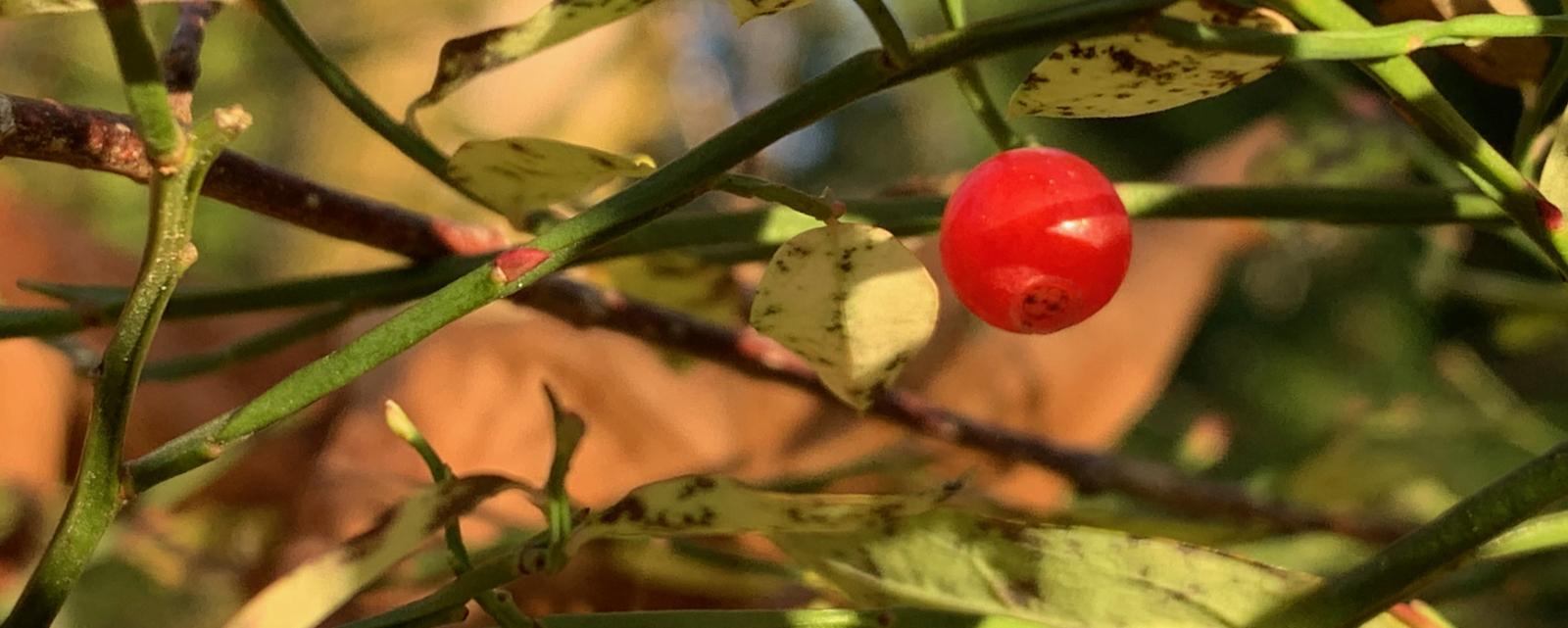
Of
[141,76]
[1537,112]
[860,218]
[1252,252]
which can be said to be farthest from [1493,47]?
[1252,252]

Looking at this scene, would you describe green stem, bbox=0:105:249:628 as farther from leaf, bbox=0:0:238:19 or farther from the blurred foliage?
the blurred foliage

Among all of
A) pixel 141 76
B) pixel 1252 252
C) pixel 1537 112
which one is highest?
pixel 141 76

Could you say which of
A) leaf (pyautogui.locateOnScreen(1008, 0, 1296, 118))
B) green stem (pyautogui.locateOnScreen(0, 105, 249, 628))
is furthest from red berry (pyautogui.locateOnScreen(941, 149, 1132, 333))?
green stem (pyautogui.locateOnScreen(0, 105, 249, 628))

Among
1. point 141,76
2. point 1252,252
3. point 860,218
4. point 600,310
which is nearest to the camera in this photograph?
point 141,76

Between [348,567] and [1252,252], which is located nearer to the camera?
[348,567]

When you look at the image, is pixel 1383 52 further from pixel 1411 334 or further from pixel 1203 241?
pixel 1411 334

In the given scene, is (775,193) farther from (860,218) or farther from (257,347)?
(257,347)

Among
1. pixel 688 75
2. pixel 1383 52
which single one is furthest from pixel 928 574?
pixel 688 75

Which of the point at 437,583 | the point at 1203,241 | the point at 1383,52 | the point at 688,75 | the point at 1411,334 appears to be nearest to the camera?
the point at 1383,52
